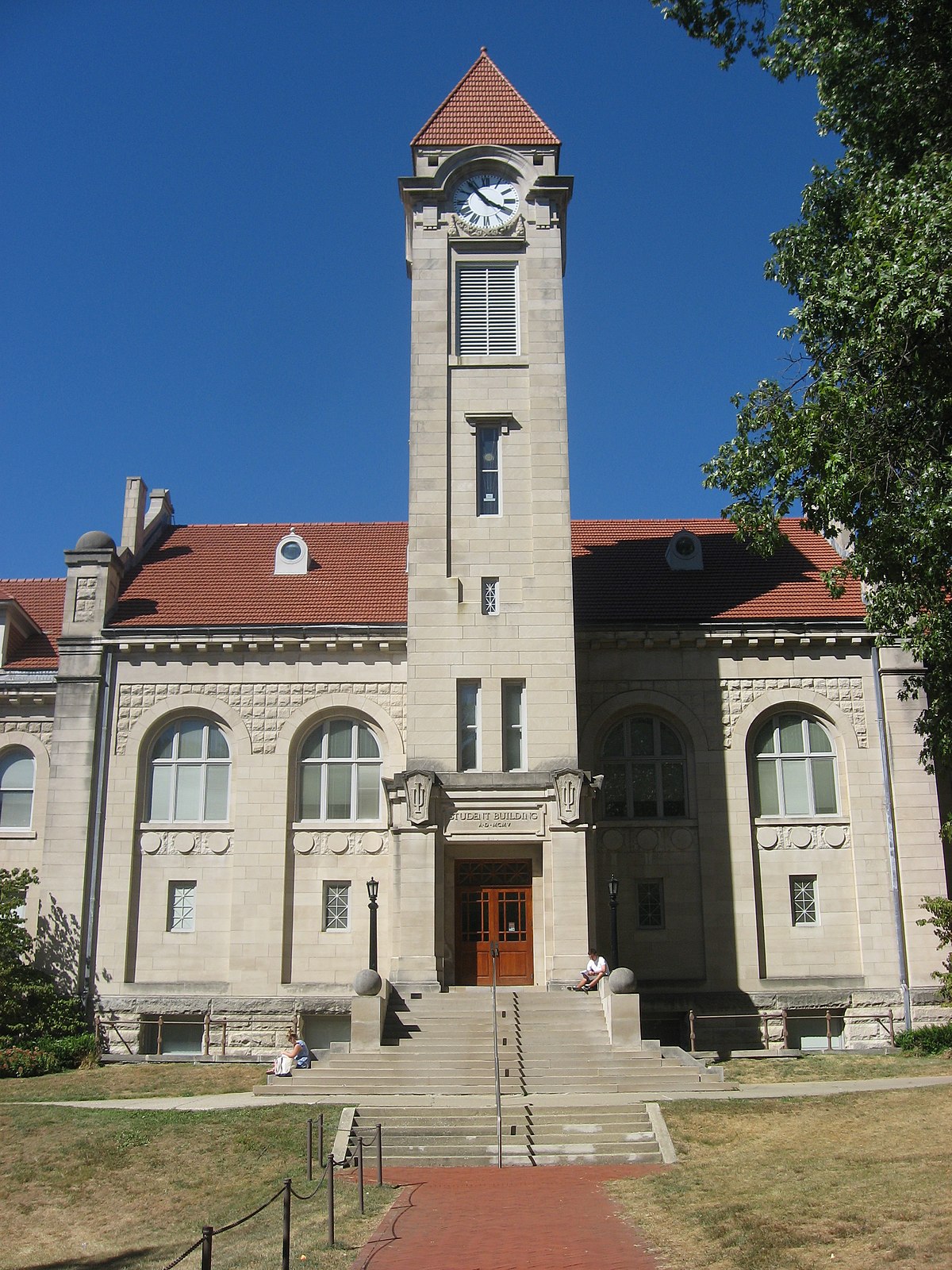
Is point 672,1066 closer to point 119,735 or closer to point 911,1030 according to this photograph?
point 911,1030

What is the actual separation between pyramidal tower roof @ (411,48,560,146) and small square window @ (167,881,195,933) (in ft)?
64.2

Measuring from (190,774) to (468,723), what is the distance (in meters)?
7.57

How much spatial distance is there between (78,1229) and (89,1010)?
12543 mm

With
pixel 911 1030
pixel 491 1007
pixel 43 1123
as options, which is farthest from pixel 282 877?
pixel 911 1030

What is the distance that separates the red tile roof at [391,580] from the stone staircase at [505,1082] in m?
10.1

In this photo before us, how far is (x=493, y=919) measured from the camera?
26188 millimetres

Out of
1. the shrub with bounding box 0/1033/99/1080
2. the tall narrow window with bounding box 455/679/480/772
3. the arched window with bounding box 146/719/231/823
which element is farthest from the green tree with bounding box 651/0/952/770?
the shrub with bounding box 0/1033/99/1080

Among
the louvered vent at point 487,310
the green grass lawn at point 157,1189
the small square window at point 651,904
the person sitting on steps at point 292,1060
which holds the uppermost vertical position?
the louvered vent at point 487,310

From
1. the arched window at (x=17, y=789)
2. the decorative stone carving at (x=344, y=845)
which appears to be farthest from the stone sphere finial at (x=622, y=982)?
the arched window at (x=17, y=789)

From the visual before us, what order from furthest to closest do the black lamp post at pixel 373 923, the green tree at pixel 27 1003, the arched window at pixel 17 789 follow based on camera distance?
the arched window at pixel 17 789
the green tree at pixel 27 1003
the black lamp post at pixel 373 923

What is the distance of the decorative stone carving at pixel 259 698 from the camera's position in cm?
2919

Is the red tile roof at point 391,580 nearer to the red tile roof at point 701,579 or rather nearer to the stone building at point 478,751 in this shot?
the red tile roof at point 701,579

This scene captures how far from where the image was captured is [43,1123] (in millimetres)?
19438

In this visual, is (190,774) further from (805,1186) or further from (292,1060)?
(805,1186)
